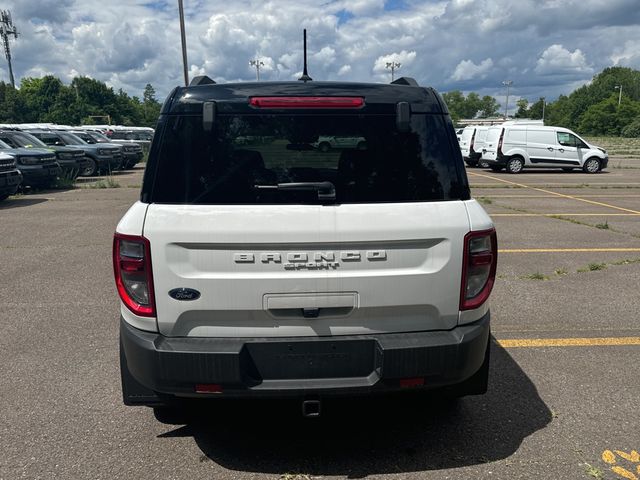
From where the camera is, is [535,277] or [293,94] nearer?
[293,94]

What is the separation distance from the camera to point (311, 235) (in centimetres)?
246

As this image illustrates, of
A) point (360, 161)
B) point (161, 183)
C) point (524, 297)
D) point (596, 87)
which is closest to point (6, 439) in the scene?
point (161, 183)

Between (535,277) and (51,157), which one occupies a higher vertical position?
(51,157)

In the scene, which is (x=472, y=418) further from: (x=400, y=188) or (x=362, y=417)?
(x=400, y=188)

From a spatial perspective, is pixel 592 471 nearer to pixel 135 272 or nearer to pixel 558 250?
pixel 135 272

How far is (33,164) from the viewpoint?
1488cm

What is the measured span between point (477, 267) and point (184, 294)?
1.42 metres

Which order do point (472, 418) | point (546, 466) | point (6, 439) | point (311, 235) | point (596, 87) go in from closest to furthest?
1. point (311, 235)
2. point (546, 466)
3. point (6, 439)
4. point (472, 418)
5. point (596, 87)

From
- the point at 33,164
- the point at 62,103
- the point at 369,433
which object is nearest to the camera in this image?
the point at 369,433

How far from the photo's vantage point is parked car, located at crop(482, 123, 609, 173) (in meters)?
22.5

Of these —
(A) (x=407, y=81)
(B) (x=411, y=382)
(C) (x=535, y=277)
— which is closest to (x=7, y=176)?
(C) (x=535, y=277)

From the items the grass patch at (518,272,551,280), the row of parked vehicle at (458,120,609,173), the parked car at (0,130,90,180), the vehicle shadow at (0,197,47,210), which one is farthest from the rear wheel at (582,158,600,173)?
the vehicle shadow at (0,197,47,210)

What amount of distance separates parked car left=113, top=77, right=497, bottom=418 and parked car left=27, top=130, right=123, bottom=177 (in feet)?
63.4

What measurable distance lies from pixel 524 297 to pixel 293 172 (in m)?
3.99
